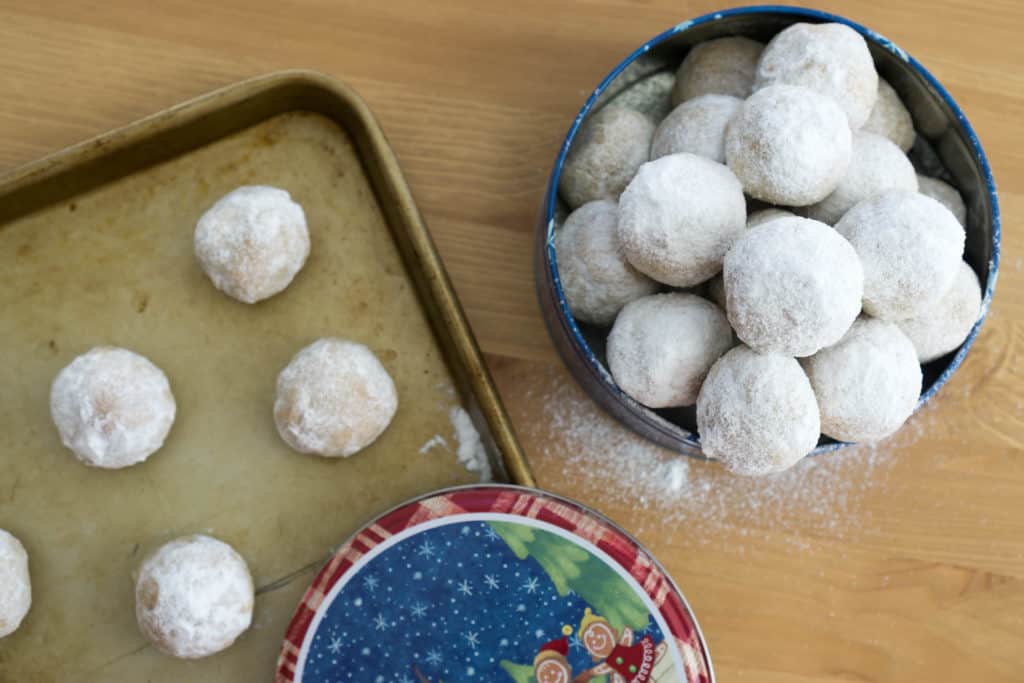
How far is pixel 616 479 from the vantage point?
0.84 meters

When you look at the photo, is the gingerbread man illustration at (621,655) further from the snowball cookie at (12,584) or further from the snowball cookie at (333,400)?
the snowball cookie at (12,584)

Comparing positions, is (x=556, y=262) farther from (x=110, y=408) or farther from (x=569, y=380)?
(x=110, y=408)

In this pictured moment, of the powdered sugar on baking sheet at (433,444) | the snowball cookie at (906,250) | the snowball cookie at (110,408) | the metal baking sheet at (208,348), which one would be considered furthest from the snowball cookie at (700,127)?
the snowball cookie at (110,408)

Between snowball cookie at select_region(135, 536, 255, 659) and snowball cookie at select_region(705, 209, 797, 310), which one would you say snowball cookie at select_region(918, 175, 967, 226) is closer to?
snowball cookie at select_region(705, 209, 797, 310)

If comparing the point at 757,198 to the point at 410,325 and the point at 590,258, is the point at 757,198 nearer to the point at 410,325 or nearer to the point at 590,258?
the point at 590,258

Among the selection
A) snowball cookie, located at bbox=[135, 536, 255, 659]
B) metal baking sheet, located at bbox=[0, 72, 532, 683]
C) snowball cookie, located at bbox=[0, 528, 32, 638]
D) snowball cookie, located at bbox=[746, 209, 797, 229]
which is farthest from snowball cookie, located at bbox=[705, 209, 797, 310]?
snowball cookie, located at bbox=[0, 528, 32, 638]

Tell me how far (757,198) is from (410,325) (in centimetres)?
34

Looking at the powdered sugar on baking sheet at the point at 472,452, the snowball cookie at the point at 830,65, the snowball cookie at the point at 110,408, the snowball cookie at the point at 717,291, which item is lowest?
the powdered sugar on baking sheet at the point at 472,452

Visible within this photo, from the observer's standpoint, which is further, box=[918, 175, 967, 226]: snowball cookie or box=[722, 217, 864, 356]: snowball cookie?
box=[918, 175, 967, 226]: snowball cookie

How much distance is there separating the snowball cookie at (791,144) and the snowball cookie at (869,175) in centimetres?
2

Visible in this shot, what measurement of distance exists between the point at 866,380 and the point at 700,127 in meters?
0.23

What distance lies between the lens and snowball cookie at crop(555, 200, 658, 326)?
69 cm

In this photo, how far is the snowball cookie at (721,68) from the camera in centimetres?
73

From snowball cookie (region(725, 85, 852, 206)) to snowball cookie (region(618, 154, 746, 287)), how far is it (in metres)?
0.02
